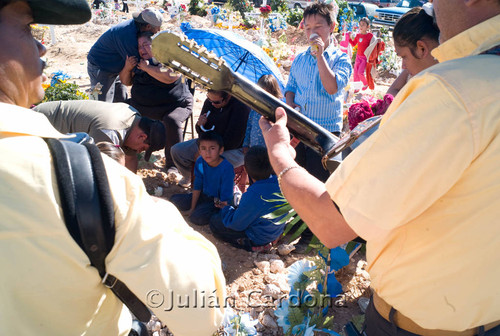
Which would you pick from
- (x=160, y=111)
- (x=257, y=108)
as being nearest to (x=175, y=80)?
(x=160, y=111)

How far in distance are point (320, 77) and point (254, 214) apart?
144cm

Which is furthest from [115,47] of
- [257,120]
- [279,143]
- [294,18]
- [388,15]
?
[388,15]

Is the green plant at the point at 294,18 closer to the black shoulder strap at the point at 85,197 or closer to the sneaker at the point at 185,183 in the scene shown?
the sneaker at the point at 185,183

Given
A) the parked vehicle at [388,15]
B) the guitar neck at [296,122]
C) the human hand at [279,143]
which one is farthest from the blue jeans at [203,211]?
the parked vehicle at [388,15]

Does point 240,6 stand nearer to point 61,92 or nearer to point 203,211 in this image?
point 61,92

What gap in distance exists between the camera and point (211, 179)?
411 centimetres

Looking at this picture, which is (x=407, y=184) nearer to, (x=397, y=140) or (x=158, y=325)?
(x=397, y=140)

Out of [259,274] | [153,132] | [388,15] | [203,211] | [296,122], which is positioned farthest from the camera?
[388,15]

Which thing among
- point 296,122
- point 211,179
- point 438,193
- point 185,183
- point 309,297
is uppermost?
point 438,193

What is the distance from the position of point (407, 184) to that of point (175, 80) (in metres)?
4.24

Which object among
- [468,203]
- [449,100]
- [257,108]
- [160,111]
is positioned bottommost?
[160,111]

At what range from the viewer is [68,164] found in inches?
33.5

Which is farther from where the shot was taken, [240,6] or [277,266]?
[240,6]

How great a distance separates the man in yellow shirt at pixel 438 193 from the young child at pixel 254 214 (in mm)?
2076
